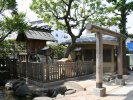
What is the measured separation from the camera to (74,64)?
1645cm

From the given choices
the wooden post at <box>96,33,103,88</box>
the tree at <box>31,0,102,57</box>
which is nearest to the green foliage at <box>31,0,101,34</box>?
the tree at <box>31,0,102,57</box>

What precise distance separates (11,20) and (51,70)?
5.30 metres

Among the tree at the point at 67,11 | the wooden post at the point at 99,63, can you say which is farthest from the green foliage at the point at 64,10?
→ the wooden post at the point at 99,63

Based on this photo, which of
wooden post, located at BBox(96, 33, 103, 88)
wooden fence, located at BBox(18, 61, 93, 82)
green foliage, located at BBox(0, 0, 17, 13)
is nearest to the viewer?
wooden post, located at BBox(96, 33, 103, 88)

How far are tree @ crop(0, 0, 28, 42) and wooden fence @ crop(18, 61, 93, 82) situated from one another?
2.77m

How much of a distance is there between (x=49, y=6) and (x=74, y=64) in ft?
22.8

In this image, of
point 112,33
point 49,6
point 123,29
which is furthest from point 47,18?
point 112,33

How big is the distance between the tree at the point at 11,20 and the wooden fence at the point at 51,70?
2771 millimetres

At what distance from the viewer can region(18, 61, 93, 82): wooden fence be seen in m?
13.9

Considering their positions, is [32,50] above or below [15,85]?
above

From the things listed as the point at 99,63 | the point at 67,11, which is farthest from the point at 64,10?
the point at 99,63

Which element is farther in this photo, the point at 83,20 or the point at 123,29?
the point at 83,20

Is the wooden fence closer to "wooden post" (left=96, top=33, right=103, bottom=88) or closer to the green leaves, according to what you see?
the green leaves

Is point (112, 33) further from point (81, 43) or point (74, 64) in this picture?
point (81, 43)
